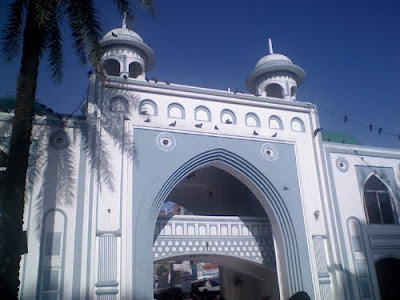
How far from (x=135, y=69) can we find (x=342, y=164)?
370 inches

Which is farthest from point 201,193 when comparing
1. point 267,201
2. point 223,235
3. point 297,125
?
point 297,125

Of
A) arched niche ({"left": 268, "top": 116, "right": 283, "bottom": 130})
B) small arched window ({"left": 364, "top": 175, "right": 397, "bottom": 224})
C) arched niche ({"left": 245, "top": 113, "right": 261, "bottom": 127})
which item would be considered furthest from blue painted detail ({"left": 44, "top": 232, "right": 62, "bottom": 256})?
small arched window ({"left": 364, "top": 175, "right": 397, "bottom": 224})

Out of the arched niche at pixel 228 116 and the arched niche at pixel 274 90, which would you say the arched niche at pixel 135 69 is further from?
the arched niche at pixel 274 90

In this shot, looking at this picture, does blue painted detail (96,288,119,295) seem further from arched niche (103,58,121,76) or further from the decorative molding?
arched niche (103,58,121,76)

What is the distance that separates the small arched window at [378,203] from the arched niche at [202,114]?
712 cm

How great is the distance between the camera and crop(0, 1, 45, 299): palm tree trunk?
7656mm

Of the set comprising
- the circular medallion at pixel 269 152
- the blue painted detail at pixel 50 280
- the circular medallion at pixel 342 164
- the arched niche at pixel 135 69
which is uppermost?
the arched niche at pixel 135 69

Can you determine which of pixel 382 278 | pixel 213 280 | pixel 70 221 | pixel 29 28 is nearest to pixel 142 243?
pixel 70 221

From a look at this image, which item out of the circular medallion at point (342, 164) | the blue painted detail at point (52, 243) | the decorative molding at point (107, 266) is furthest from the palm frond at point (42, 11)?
the circular medallion at point (342, 164)

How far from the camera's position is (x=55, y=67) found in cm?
1129

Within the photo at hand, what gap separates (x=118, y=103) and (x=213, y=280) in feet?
63.5

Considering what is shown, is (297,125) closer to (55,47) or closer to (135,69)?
(135,69)

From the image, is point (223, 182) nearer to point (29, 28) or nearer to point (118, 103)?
point (118, 103)

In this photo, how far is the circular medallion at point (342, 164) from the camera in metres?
16.5
